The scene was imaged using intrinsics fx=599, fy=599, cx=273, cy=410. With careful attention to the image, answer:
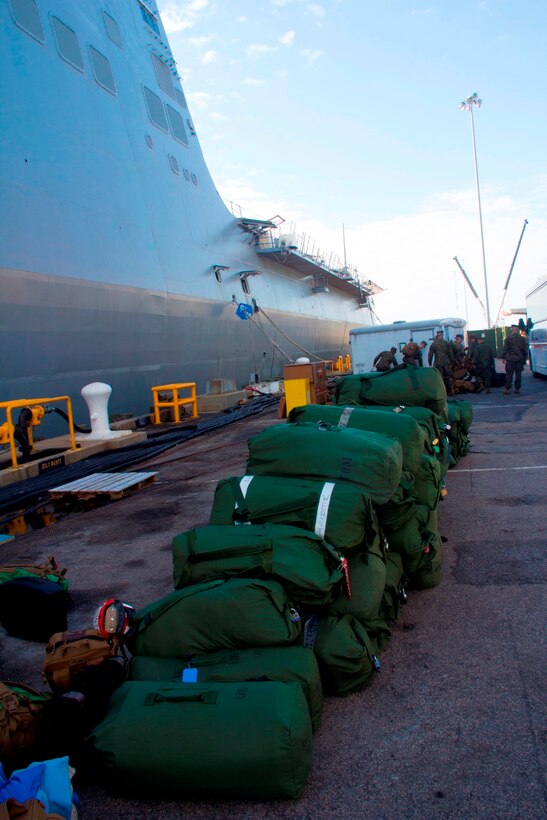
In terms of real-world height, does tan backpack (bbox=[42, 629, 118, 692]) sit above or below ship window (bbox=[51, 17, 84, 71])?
below

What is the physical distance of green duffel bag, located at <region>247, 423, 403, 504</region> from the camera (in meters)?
3.62

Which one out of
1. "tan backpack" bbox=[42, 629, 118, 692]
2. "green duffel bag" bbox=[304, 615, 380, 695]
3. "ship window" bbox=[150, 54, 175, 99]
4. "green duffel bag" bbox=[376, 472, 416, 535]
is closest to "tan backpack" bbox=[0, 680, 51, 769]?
"tan backpack" bbox=[42, 629, 118, 692]

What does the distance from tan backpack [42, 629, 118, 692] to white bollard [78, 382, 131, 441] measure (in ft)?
27.5

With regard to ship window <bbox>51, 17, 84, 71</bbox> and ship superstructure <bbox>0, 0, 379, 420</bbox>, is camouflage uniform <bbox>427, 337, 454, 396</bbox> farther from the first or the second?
ship window <bbox>51, 17, 84, 71</bbox>

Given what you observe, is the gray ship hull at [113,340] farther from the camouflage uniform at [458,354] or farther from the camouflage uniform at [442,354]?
the camouflage uniform at [458,354]

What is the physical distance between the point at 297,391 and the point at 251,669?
9.00 m

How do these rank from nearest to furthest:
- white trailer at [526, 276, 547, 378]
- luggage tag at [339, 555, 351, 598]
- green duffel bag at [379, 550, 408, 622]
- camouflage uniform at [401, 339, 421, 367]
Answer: luggage tag at [339, 555, 351, 598] → green duffel bag at [379, 550, 408, 622] → camouflage uniform at [401, 339, 421, 367] → white trailer at [526, 276, 547, 378]

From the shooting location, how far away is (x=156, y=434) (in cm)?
1273

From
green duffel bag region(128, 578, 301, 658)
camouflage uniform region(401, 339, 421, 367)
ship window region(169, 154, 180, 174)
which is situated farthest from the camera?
ship window region(169, 154, 180, 174)

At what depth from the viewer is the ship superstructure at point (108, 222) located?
10.7 meters

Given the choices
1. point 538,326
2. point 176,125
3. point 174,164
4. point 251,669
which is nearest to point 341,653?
point 251,669

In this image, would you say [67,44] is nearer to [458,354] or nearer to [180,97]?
[180,97]

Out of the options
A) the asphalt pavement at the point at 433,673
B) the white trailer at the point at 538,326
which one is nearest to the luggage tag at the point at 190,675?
the asphalt pavement at the point at 433,673

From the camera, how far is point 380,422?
4.81m
